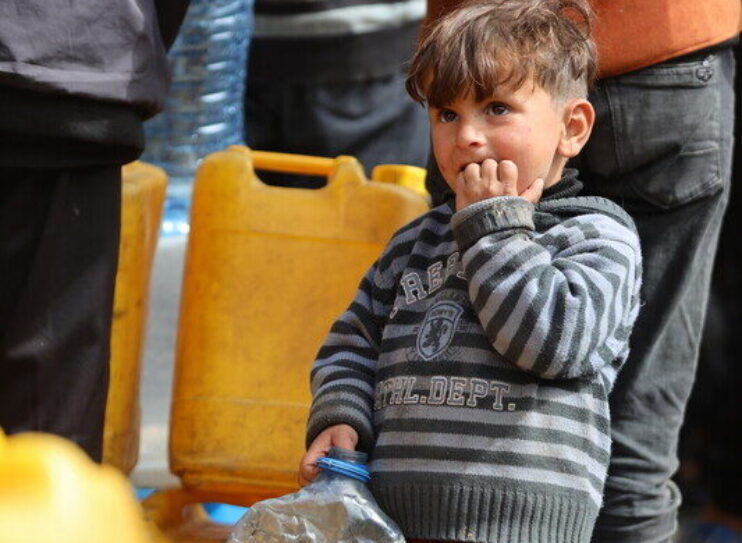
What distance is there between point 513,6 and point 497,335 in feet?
1.55

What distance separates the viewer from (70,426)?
2.47 meters

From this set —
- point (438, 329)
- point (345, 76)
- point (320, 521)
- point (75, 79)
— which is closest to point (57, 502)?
point (320, 521)

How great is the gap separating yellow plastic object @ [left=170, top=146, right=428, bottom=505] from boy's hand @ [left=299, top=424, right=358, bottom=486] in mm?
982

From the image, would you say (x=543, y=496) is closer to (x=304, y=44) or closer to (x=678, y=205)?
(x=678, y=205)

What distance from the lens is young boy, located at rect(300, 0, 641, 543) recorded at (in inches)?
72.0

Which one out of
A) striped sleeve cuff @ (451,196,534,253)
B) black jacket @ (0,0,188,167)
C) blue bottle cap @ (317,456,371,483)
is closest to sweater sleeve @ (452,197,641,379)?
striped sleeve cuff @ (451,196,534,253)

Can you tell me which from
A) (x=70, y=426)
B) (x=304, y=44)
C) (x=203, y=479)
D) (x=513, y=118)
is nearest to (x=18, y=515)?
(x=513, y=118)

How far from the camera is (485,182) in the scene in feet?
6.15

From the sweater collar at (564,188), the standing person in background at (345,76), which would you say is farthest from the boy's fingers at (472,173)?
the standing person in background at (345,76)

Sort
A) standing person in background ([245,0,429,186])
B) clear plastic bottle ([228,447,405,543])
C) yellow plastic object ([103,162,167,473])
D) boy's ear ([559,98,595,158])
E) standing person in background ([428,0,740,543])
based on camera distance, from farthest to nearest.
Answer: standing person in background ([245,0,429,186]) → yellow plastic object ([103,162,167,473]) → standing person in background ([428,0,740,543]) → boy's ear ([559,98,595,158]) → clear plastic bottle ([228,447,405,543])

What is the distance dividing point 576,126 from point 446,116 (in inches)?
7.3

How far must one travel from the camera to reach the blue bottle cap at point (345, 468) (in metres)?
1.88

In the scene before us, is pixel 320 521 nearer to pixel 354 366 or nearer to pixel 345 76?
pixel 354 366

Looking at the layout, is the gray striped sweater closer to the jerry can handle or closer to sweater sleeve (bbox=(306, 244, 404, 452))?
sweater sleeve (bbox=(306, 244, 404, 452))
